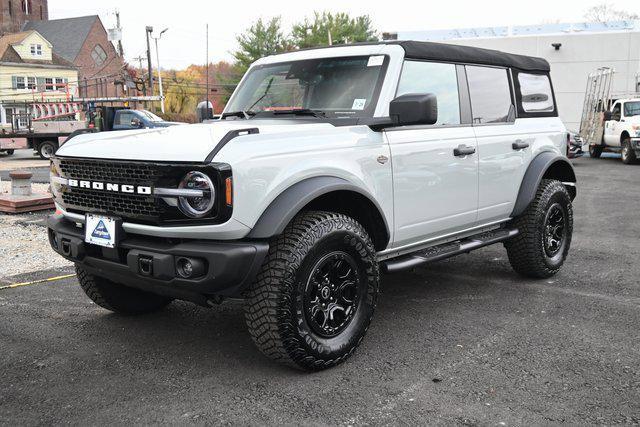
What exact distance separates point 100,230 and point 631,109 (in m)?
19.3

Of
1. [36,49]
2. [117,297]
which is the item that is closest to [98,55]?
[36,49]

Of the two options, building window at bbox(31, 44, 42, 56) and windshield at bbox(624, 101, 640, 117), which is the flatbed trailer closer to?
windshield at bbox(624, 101, 640, 117)

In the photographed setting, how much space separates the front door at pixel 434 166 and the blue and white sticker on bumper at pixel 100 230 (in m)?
1.77

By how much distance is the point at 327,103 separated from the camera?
168 inches

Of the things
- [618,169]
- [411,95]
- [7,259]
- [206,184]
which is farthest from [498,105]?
[618,169]

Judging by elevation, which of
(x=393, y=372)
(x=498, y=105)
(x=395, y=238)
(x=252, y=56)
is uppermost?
(x=252, y=56)

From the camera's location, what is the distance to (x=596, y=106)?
2098 centimetres

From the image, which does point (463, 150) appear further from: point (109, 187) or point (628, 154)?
point (628, 154)

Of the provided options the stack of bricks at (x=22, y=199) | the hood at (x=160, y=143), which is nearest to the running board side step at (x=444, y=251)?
the hood at (x=160, y=143)

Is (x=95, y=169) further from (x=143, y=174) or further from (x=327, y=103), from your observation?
(x=327, y=103)

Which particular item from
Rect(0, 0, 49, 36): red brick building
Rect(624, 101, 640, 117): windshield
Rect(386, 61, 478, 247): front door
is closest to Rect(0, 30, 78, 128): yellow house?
Rect(0, 0, 49, 36): red brick building

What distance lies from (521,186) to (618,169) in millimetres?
13625

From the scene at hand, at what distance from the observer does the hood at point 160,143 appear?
319 centimetres

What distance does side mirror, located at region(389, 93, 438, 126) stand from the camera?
373 centimetres
